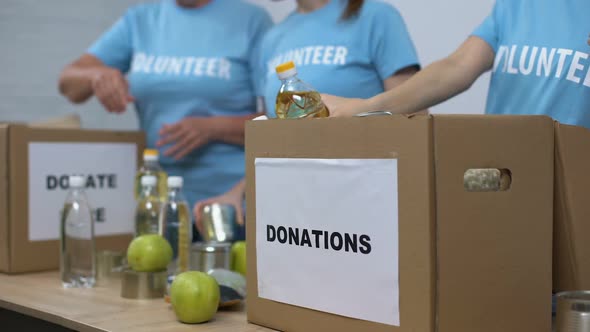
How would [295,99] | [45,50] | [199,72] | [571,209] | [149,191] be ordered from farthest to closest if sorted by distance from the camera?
[45,50]
[199,72]
[149,191]
[295,99]
[571,209]

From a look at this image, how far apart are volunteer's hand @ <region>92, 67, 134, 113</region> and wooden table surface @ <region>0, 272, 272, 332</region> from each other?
702 mm

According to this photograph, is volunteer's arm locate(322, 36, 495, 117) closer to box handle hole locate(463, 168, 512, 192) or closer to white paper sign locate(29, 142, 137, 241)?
box handle hole locate(463, 168, 512, 192)

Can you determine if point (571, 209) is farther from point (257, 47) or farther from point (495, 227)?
point (257, 47)

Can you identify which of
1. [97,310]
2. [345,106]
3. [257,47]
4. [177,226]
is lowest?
[97,310]

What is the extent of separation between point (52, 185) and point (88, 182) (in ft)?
0.33

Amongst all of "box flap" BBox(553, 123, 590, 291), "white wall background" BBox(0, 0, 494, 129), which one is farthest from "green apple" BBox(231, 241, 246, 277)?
"white wall background" BBox(0, 0, 494, 129)

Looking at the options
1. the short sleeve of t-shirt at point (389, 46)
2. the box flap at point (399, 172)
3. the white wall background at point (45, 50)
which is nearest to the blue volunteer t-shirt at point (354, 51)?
the short sleeve of t-shirt at point (389, 46)

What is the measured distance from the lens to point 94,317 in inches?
52.9

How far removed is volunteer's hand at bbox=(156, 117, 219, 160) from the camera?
2.23 meters

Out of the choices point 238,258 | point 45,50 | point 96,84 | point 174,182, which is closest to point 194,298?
point 238,258

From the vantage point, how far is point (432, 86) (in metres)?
1.38

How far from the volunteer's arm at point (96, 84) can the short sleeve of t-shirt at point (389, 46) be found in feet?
2.92

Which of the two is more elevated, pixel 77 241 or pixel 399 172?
pixel 399 172

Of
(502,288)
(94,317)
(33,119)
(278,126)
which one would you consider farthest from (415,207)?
(33,119)
